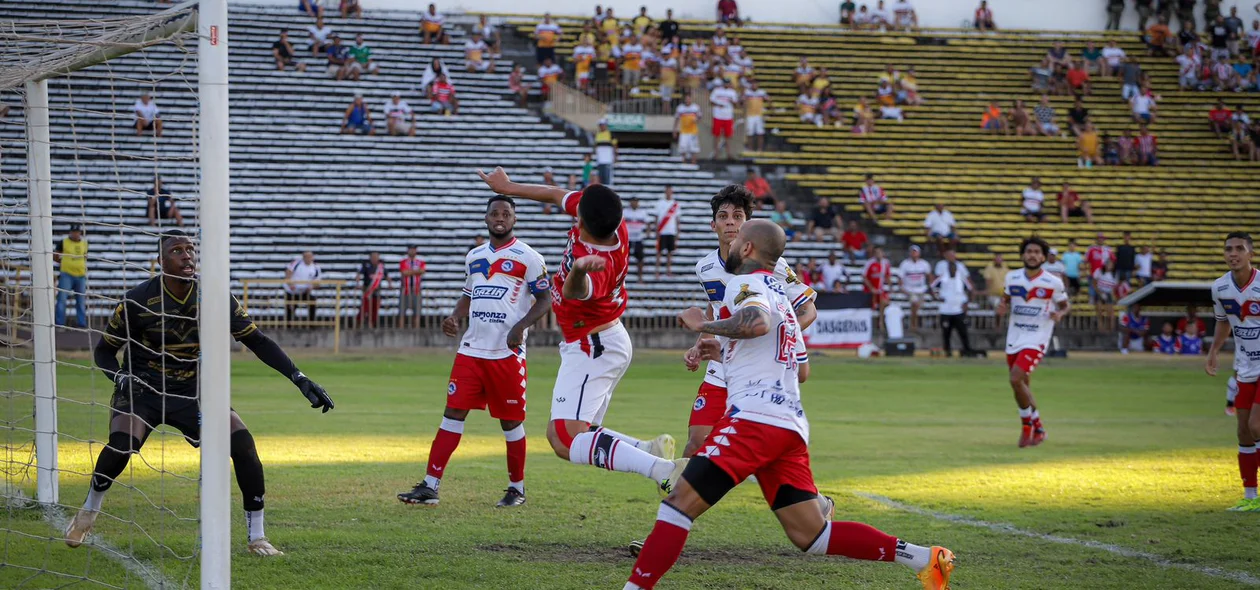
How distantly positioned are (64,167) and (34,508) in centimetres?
2173

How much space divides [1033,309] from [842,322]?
13.1 m

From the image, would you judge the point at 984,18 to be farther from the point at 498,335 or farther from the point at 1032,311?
the point at 498,335

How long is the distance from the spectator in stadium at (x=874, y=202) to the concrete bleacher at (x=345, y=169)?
3125mm

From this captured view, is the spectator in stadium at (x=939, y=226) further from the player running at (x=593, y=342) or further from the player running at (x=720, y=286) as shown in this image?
the player running at (x=593, y=342)

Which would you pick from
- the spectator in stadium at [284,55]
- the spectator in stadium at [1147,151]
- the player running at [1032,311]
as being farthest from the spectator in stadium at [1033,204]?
the player running at [1032,311]

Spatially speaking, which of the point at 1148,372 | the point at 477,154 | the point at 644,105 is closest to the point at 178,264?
the point at 1148,372

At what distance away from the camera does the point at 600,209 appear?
7.57 metres

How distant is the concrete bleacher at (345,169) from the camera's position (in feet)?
99.2

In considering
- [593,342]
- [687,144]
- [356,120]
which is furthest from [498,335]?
[687,144]

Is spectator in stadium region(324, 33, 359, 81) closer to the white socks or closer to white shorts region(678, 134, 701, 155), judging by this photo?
white shorts region(678, 134, 701, 155)

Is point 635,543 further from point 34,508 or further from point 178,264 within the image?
point 34,508

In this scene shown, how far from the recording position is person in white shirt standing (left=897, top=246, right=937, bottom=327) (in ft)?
97.9

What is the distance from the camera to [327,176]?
3344 centimetres

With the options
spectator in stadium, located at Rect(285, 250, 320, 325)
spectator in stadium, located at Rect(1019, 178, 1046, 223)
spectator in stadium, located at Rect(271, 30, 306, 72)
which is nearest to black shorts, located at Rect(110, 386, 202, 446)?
spectator in stadium, located at Rect(285, 250, 320, 325)
